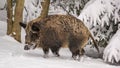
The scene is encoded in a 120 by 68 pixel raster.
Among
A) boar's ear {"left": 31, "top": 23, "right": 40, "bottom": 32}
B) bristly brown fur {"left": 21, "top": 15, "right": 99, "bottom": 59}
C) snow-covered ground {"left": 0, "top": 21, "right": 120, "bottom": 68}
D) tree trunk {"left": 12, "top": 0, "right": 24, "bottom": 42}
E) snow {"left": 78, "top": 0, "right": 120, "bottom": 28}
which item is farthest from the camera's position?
tree trunk {"left": 12, "top": 0, "right": 24, "bottom": 42}

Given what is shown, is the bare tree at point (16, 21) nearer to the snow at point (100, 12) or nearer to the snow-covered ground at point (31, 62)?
the snow-covered ground at point (31, 62)

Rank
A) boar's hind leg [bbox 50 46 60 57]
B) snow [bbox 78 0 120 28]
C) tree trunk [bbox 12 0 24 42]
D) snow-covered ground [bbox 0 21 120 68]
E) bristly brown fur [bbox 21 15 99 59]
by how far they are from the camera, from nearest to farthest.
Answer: snow-covered ground [bbox 0 21 120 68] → bristly brown fur [bbox 21 15 99 59] → boar's hind leg [bbox 50 46 60 57] → snow [bbox 78 0 120 28] → tree trunk [bbox 12 0 24 42]

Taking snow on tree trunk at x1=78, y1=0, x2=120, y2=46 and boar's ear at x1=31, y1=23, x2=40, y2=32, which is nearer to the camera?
boar's ear at x1=31, y1=23, x2=40, y2=32

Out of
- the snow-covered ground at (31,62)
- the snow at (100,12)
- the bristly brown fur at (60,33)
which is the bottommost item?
the snow-covered ground at (31,62)

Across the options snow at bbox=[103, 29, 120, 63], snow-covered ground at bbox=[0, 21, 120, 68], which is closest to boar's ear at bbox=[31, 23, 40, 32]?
snow-covered ground at bbox=[0, 21, 120, 68]

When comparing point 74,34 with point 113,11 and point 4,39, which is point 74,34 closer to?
point 113,11

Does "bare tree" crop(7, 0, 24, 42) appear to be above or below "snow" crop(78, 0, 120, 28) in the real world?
below

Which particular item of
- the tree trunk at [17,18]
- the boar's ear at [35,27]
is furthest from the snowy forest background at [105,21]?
the tree trunk at [17,18]

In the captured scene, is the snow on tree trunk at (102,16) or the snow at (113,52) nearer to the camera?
the snow at (113,52)

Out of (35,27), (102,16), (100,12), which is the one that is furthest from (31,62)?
(102,16)

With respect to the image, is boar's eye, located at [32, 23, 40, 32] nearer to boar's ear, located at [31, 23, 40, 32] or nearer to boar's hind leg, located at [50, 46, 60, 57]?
boar's ear, located at [31, 23, 40, 32]

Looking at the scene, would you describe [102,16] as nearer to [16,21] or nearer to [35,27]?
[35,27]

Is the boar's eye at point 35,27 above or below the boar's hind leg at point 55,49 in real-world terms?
above

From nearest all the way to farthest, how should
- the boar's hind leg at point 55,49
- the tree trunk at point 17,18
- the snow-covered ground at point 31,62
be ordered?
the snow-covered ground at point 31,62, the boar's hind leg at point 55,49, the tree trunk at point 17,18
